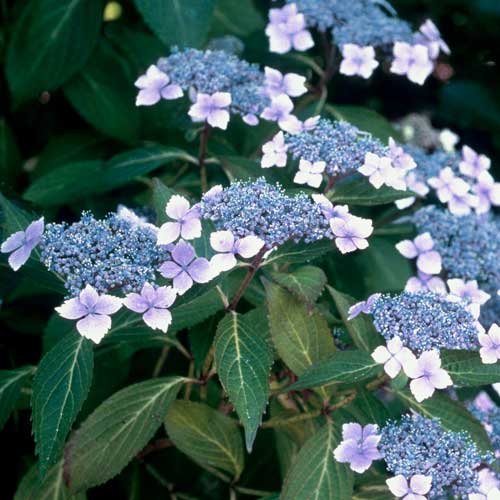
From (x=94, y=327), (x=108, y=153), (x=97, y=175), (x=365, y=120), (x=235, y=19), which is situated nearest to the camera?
(x=94, y=327)

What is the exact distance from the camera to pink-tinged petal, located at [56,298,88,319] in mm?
1090

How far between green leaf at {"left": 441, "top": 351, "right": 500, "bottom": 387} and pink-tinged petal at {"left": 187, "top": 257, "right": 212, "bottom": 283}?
1.09 ft

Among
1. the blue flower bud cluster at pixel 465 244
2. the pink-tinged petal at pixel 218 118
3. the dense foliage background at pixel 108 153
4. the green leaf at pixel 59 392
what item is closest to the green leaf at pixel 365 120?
the dense foliage background at pixel 108 153

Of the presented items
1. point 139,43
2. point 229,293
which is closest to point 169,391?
point 229,293

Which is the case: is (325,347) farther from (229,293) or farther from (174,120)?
(174,120)

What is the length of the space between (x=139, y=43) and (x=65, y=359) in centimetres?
103

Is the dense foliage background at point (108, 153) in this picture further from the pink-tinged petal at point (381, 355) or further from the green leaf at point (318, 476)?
the pink-tinged petal at point (381, 355)

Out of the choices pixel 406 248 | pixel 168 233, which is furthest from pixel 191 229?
pixel 406 248

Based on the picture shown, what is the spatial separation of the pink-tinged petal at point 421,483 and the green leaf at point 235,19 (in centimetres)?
129

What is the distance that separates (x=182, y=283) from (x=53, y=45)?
97 centimetres

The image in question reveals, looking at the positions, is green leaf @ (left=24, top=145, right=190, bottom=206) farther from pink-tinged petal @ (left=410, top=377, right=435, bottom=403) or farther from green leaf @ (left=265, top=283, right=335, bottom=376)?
pink-tinged petal @ (left=410, top=377, right=435, bottom=403)

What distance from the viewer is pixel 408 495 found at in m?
1.12

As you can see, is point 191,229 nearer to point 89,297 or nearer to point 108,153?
point 89,297

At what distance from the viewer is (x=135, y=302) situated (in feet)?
3.66
